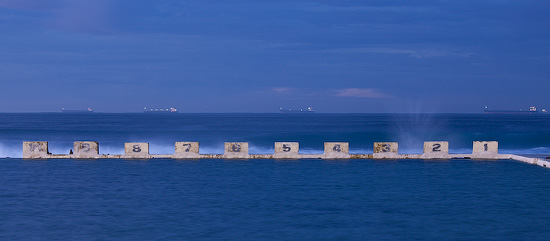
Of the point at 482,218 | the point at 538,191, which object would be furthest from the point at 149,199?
the point at 538,191

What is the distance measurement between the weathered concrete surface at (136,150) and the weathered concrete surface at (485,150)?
20724 mm

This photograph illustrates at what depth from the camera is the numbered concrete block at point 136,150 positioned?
122 ft

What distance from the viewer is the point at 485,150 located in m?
37.5

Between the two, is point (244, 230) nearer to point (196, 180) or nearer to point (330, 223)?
point (330, 223)

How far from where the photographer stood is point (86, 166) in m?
32.4

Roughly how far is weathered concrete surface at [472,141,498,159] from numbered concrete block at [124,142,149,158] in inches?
816

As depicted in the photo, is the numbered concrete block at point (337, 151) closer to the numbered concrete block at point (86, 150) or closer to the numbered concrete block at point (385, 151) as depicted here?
the numbered concrete block at point (385, 151)

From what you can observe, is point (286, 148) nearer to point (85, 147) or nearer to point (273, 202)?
point (85, 147)

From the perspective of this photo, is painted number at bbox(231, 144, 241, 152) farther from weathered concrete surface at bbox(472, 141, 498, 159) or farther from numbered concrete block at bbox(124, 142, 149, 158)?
weathered concrete surface at bbox(472, 141, 498, 159)

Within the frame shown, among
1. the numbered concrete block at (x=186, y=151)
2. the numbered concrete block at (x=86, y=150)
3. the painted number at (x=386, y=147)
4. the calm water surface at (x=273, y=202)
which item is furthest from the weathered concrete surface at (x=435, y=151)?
the numbered concrete block at (x=86, y=150)

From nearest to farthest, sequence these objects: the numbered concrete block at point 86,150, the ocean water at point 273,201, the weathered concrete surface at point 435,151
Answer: the ocean water at point 273,201 → the numbered concrete block at point 86,150 → the weathered concrete surface at point 435,151

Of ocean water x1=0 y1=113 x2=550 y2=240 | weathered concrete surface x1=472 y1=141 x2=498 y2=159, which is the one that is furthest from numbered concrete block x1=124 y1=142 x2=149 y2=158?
weathered concrete surface x1=472 y1=141 x2=498 y2=159

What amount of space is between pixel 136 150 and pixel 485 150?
22.0m

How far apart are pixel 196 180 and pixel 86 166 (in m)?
8.98
